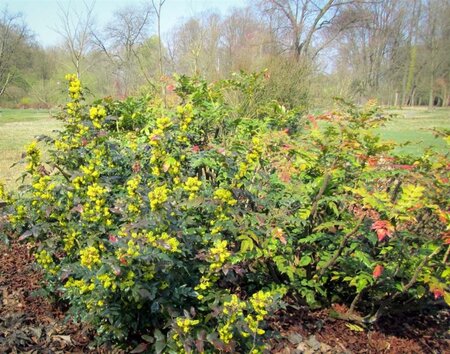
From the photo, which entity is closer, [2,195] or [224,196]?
[224,196]

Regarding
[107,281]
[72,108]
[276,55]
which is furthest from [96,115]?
[276,55]

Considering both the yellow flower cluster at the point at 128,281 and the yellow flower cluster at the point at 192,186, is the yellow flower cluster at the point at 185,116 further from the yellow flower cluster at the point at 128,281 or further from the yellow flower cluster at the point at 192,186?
the yellow flower cluster at the point at 128,281

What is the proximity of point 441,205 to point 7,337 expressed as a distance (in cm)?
231

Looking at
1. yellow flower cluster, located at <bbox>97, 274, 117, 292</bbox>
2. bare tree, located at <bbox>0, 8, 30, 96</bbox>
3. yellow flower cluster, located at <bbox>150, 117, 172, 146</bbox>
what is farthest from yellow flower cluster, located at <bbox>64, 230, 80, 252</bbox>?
bare tree, located at <bbox>0, 8, 30, 96</bbox>

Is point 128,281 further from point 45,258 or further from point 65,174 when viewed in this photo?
point 65,174

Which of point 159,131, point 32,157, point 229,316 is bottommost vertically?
point 229,316

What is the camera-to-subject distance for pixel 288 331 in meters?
2.44

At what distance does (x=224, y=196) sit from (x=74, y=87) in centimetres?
93

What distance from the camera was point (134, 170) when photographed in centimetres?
230

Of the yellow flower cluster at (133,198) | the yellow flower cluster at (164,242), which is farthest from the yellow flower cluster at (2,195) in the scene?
the yellow flower cluster at (164,242)

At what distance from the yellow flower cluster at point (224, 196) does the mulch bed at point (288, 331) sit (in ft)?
2.57

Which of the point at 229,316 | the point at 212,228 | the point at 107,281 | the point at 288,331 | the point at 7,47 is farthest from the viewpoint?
the point at 7,47

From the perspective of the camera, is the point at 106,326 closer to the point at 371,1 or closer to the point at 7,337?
the point at 7,337

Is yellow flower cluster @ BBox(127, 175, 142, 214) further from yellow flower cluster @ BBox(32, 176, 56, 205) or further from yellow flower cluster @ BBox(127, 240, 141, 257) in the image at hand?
yellow flower cluster @ BBox(32, 176, 56, 205)
